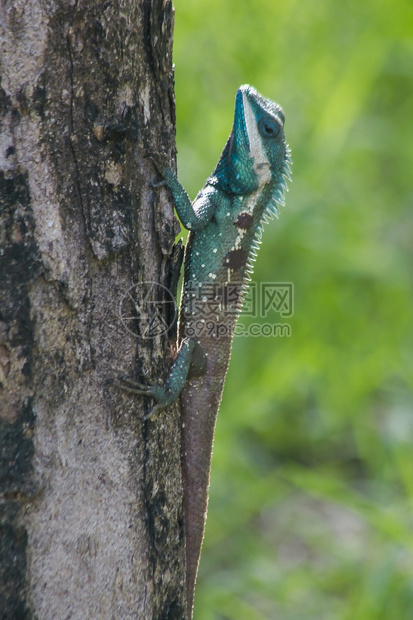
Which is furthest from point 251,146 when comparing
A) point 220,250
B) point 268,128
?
point 220,250

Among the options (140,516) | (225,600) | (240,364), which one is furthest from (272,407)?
(140,516)

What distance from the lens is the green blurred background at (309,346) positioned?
5117mm

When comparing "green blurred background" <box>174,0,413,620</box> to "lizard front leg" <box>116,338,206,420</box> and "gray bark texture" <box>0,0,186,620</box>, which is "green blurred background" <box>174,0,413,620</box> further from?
"gray bark texture" <box>0,0,186,620</box>

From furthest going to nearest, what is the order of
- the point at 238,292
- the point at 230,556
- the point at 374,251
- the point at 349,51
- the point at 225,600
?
the point at 349,51, the point at 374,251, the point at 230,556, the point at 225,600, the point at 238,292

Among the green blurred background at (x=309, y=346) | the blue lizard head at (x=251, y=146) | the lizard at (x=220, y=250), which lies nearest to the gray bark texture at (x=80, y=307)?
the lizard at (x=220, y=250)

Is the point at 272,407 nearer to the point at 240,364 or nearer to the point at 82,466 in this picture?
the point at 240,364

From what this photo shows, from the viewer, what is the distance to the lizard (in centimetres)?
330

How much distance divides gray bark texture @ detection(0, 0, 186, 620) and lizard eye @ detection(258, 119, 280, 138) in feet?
4.04

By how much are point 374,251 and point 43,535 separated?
4648 millimetres

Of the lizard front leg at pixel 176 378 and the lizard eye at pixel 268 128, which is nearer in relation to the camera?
the lizard front leg at pixel 176 378

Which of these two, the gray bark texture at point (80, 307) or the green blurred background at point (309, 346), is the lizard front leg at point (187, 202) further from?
the green blurred background at point (309, 346)

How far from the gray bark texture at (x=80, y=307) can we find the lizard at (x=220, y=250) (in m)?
0.72

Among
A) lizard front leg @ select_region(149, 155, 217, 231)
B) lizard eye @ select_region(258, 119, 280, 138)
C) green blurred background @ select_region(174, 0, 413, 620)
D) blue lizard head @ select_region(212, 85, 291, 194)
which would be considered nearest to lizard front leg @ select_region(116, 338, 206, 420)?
lizard front leg @ select_region(149, 155, 217, 231)

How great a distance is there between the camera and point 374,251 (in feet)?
20.3
